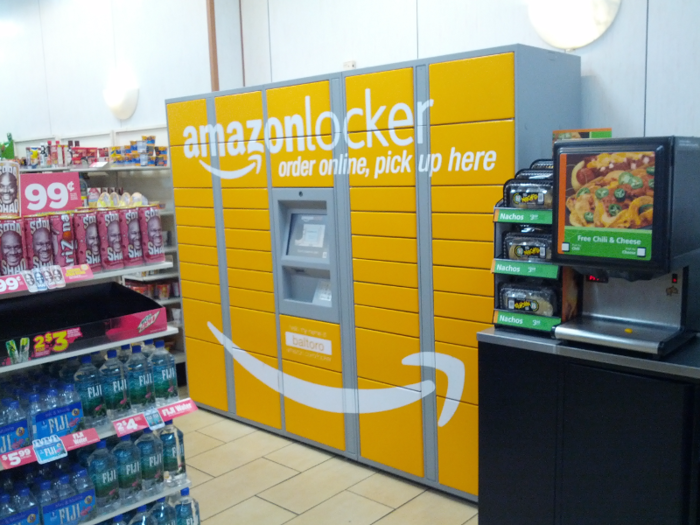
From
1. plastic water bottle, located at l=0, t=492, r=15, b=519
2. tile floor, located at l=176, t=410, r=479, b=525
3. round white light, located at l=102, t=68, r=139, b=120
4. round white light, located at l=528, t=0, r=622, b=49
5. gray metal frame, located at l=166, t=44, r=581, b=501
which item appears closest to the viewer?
plastic water bottle, located at l=0, t=492, r=15, b=519

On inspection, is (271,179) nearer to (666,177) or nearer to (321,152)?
(321,152)

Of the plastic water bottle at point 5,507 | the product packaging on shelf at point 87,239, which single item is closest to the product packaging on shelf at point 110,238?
the product packaging on shelf at point 87,239

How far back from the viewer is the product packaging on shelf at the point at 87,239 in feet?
8.24

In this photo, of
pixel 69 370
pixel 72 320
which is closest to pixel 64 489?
pixel 69 370

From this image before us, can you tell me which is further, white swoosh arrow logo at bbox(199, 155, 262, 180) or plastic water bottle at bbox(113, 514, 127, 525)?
white swoosh arrow logo at bbox(199, 155, 262, 180)

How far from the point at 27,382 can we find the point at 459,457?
6.87 ft

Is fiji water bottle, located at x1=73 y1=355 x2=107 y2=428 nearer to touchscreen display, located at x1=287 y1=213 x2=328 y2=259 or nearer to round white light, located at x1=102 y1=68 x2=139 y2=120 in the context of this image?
touchscreen display, located at x1=287 y1=213 x2=328 y2=259

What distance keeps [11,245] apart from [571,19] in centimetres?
276

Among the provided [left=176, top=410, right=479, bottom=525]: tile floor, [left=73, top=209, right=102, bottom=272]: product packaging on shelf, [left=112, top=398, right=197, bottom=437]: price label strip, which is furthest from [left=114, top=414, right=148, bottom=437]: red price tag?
[left=176, top=410, right=479, bottom=525]: tile floor

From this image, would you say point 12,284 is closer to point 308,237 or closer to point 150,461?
point 150,461

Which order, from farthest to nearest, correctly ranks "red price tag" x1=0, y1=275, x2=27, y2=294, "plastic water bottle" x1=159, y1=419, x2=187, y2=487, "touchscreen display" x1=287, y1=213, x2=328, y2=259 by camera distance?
"touchscreen display" x1=287, y1=213, x2=328, y2=259 < "plastic water bottle" x1=159, y1=419, x2=187, y2=487 < "red price tag" x1=0, y1=275, x2=27, y2=294

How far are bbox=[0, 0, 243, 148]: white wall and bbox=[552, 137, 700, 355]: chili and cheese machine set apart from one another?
11.5 ft

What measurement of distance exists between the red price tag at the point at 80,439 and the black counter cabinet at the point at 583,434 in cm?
158

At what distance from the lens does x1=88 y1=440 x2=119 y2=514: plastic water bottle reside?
2.55 m
